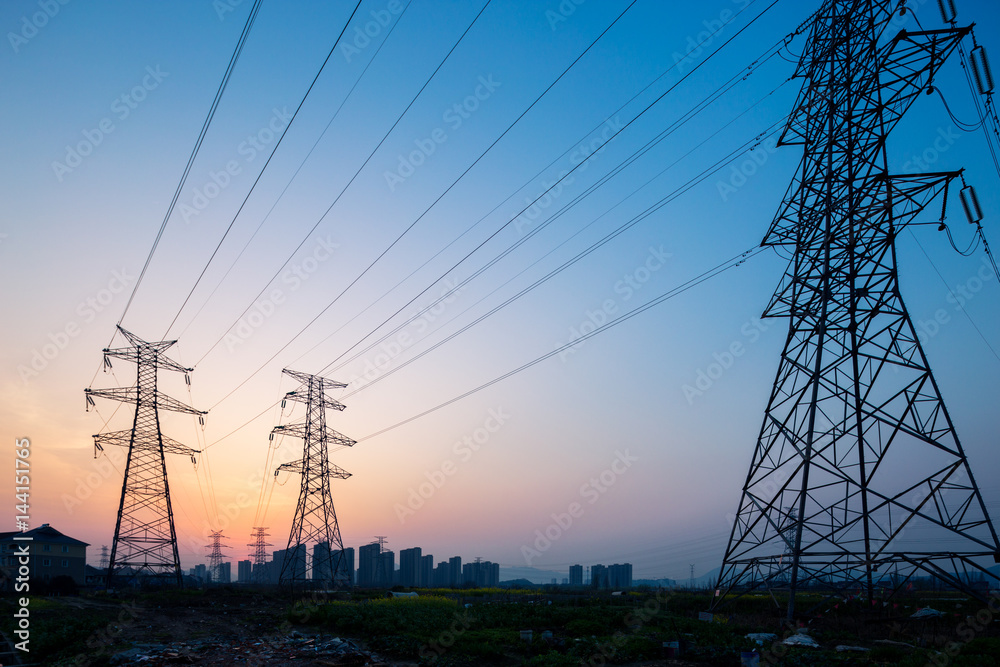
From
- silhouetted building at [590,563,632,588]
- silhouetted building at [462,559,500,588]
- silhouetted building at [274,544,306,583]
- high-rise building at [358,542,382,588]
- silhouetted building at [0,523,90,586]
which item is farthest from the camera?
silhouetted building at [462,559,500,588]

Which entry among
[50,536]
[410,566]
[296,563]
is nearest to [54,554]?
[50,536]

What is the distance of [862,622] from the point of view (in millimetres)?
19000

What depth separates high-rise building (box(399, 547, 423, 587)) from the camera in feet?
473

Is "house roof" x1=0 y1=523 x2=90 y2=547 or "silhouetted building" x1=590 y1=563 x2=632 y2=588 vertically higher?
"house roof" x1=0 y1=523 x2=90 y2=547

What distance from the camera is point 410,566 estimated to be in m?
146

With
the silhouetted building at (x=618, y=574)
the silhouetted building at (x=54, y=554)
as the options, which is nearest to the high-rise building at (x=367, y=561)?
the silhouetted building at (x=618, y=574)

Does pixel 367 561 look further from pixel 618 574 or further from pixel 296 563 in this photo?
pixel 296 563

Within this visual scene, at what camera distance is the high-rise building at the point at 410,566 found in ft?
473

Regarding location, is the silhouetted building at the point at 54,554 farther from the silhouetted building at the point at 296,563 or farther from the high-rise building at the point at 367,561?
the high-rise building at the point at 367,561

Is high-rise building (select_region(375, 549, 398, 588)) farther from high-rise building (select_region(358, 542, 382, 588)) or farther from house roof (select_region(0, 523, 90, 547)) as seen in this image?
house roof (select_region(0, 523, 90, 547))

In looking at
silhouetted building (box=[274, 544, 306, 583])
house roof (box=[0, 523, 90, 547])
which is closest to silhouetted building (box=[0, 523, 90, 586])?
house roof (box=[0, 523, 90, 547])

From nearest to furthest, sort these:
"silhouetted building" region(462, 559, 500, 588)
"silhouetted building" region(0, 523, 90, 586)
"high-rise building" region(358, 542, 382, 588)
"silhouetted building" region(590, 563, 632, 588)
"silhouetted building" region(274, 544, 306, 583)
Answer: "silhouetted building" region(274, 544, 306, 583)
"silhouetted building" region(0, 523, 90, 586)
"silhouetted building" region(590, 563, 632, 588)
"high-rise building" region(358, 542, 382, 588)
"silhouetted building" region(462, 559, 500, 588)

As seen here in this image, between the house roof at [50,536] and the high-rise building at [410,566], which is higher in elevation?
the house roof at [50,536]

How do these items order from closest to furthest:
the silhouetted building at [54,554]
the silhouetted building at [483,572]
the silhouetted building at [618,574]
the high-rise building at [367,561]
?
1. the silhouetted building at [54,554]
2. the silhouetted building at [618,574]
3. the high-rise building at [367,561]
4. the silhouetted building at [483,572]
